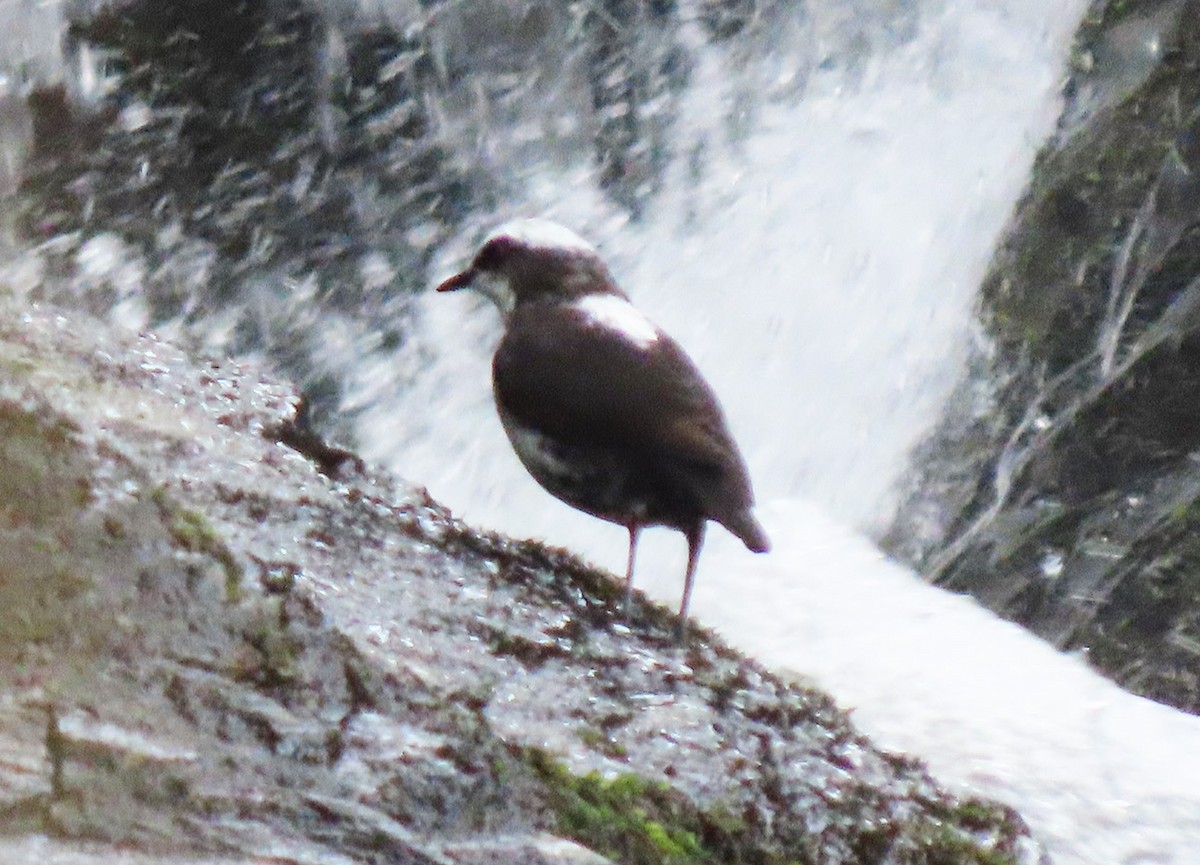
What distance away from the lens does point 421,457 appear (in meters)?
9.50

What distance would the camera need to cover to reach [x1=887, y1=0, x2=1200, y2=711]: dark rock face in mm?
8133

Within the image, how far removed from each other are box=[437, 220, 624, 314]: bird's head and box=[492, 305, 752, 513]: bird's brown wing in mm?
376

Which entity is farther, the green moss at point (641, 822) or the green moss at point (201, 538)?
the green moss at point (201, 538)

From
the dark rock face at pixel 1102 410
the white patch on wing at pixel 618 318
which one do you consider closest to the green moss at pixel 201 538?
the white patch on wing at pixel 618 318

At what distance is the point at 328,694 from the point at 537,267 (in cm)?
191

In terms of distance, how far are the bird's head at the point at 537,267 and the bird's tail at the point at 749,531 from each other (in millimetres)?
976

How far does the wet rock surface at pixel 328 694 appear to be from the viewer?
2.42 meters

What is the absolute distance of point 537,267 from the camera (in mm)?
4379

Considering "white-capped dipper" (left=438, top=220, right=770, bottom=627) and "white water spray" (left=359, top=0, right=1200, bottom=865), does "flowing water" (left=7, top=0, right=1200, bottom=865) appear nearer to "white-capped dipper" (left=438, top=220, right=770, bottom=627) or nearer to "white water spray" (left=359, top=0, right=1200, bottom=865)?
"white water spray" (left=359, top=0, right=1200, bottom=865)

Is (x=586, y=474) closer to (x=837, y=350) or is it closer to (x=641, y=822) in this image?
(x=641, y=822)

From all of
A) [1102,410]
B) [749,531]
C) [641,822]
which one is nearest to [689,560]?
[749,531]

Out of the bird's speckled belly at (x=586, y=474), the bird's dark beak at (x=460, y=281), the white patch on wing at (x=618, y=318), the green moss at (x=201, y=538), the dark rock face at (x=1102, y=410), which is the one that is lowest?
the green moss at (x=201, y=538)

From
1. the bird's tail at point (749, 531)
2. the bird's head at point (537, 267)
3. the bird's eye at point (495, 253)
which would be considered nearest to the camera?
the bird's tail at point (749, 531)

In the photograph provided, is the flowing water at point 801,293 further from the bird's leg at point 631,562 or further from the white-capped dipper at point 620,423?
the white-capped dipper at point 620,423
